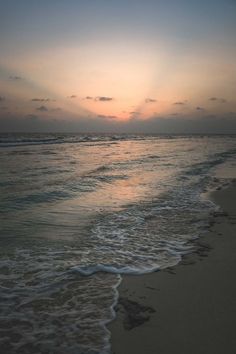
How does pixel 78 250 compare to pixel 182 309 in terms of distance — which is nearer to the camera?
pixel 182 309

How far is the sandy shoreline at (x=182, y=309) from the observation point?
316 cm

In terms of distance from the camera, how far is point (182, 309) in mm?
3799

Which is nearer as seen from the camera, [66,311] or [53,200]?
[66,311]

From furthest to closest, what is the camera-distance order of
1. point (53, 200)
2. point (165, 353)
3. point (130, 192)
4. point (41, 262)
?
point (130, 192)
point (53, 200)
point (41, 262)
point (165, 353)

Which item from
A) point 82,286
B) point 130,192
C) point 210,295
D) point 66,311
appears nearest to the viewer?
point 66,311

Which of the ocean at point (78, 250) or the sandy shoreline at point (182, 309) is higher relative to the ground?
the sandy shoreline at point (182, 309)

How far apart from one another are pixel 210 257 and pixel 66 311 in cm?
250

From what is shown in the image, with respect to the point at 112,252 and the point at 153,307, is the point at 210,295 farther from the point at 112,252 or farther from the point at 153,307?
the point at 112,252

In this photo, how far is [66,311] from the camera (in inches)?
149

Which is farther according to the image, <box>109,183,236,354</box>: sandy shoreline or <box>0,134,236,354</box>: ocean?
<box>0,134,236,354</box>: ocean

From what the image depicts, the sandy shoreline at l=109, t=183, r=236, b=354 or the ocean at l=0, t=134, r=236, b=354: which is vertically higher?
the sandy shoreline at l=109, t=183, r=236, b=354

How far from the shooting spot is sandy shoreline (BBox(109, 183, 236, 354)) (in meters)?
3.16

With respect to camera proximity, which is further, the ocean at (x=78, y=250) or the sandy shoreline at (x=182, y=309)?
the ocean at (x=78, y=250)

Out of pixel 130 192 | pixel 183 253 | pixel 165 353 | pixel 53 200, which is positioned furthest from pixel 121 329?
pixel 130 192
